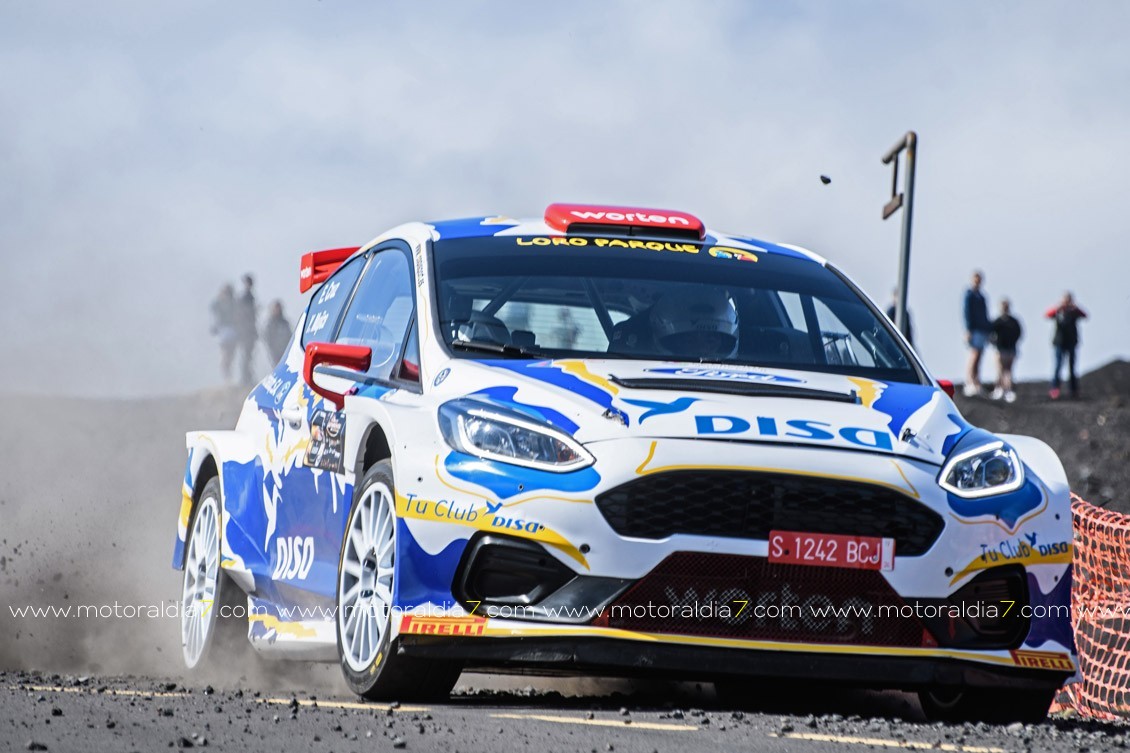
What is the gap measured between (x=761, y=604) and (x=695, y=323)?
1497mm

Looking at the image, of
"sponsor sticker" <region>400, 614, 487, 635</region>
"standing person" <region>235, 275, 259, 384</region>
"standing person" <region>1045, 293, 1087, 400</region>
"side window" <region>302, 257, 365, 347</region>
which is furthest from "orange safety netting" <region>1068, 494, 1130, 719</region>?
"standing person" <region>1045, 293, 1087, 400</region>

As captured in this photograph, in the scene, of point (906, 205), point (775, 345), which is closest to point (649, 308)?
point (775, 345)

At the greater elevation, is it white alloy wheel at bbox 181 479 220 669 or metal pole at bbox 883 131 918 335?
metal pole at bbox 883 131 918 335

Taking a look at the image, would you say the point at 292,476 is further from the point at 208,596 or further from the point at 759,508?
the point at 759,508

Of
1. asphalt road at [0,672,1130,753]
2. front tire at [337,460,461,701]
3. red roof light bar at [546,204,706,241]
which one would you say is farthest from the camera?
red roof light bar at [546,204,706,241]

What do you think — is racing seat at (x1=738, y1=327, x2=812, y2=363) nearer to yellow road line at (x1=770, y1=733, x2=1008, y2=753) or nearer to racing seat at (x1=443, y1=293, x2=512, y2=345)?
racing seat at (x1=443, y1=293, x2=512, y2=345)

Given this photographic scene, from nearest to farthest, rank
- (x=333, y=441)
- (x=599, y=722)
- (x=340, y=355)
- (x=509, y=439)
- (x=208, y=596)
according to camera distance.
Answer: (x=599, y=722) < (x=509, y=439) < (x=340, y=355) < (x=333, y=441) < (x=208, y=596)

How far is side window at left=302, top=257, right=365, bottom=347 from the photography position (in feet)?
27.3

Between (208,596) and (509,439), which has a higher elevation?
(509,439)

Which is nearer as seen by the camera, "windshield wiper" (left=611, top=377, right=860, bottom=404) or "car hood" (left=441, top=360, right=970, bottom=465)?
"car hood" (left=441, top=360, right=970, bottom=465)

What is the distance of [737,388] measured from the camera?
636cm

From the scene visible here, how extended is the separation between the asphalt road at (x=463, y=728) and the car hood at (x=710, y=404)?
0.86 m

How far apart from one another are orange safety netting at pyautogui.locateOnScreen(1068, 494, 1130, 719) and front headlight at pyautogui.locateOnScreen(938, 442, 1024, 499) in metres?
3.33

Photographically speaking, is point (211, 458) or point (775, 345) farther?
point (211, 458)
